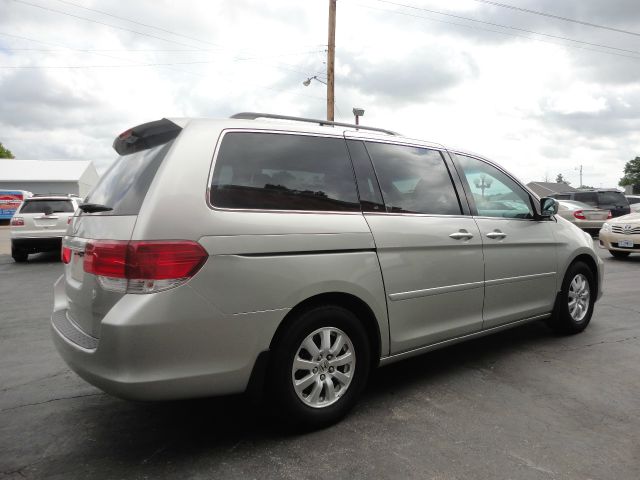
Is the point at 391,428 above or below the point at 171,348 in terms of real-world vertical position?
below

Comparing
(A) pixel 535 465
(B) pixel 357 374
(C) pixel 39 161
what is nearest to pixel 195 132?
(B) pixel 357 374

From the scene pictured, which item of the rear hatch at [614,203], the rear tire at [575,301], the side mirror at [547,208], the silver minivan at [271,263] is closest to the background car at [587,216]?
the rear hatch at [614,203]

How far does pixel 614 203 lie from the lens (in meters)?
17.0

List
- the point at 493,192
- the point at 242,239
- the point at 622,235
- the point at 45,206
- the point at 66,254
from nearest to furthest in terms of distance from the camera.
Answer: the point at 242,239, the point at 66,254, the point at 493,192, the point at 622,235, the point at 45,206

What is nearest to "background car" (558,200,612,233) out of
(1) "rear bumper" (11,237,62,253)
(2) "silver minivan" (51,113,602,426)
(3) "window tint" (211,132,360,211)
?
(2) "silver minivan" (51,113,602,426)

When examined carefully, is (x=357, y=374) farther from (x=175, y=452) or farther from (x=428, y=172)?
(x=428, y=172)

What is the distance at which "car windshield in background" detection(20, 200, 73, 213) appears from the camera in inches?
461

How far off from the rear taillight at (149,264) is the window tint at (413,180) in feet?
4.62

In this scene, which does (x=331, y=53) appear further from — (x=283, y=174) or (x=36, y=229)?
(x=283, y=174)

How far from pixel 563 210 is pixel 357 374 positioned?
48.1ft

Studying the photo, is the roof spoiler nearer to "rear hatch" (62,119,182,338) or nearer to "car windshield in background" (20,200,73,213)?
"rear hatch" (62,119,182,338)

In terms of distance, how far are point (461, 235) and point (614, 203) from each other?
1633 cm

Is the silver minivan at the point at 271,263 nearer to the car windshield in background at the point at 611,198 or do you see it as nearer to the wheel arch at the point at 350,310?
the wheel arch at the point at 350,310

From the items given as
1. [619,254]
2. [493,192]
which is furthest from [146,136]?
[619,254]
